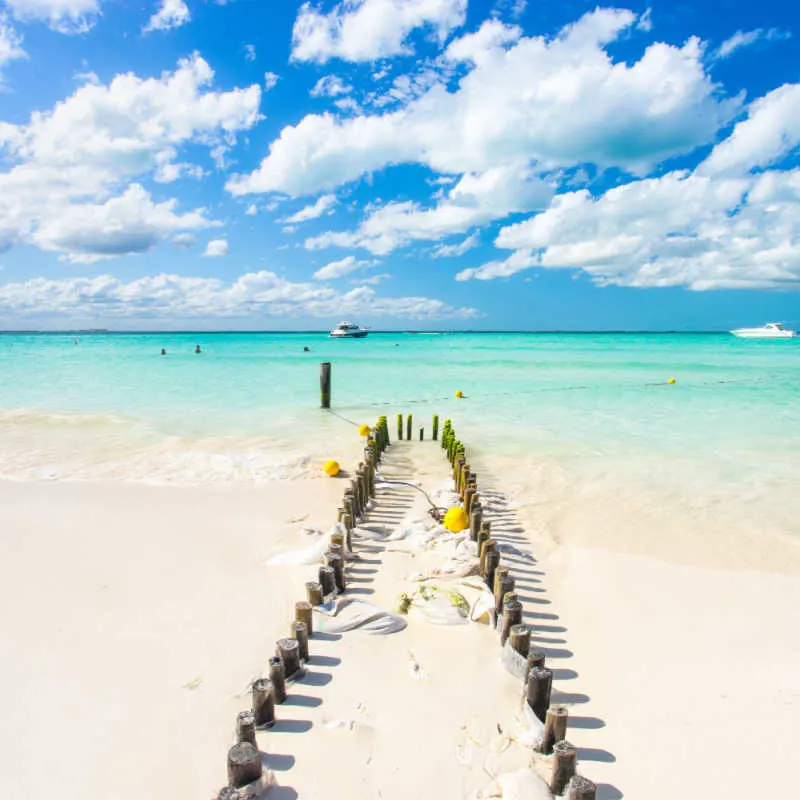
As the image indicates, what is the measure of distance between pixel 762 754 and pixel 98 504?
1060cm

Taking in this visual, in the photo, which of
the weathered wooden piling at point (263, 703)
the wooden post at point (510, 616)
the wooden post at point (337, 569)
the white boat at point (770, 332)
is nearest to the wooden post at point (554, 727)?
the wooden post at point (510, 616)

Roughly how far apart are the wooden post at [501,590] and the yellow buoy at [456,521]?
A: 8.08ft

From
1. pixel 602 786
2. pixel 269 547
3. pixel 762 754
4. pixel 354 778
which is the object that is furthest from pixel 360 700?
pixel 269 547

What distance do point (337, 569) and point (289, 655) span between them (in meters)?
1.88

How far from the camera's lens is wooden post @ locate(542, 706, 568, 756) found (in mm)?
4199

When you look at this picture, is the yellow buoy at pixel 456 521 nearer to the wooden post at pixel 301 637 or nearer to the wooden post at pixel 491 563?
the wooden post at pixel 491 563

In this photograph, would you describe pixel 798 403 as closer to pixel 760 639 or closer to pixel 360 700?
pixel 760 639

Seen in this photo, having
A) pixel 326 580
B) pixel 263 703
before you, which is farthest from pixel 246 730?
pixel 326 580

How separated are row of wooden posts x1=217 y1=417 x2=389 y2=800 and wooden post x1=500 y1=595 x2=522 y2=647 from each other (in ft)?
6.68

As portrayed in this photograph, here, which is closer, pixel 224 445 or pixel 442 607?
pixel 442 607

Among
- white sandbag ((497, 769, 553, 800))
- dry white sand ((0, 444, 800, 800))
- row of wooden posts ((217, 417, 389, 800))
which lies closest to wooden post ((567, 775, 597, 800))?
white sandbag ((497, 769, 553, 800))

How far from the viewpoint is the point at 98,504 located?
34.3 ft

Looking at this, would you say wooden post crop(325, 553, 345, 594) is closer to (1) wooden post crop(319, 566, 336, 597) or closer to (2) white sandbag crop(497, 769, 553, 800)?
(1) wooden post crop(319, 566, 336, 597)

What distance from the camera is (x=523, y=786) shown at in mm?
3951
